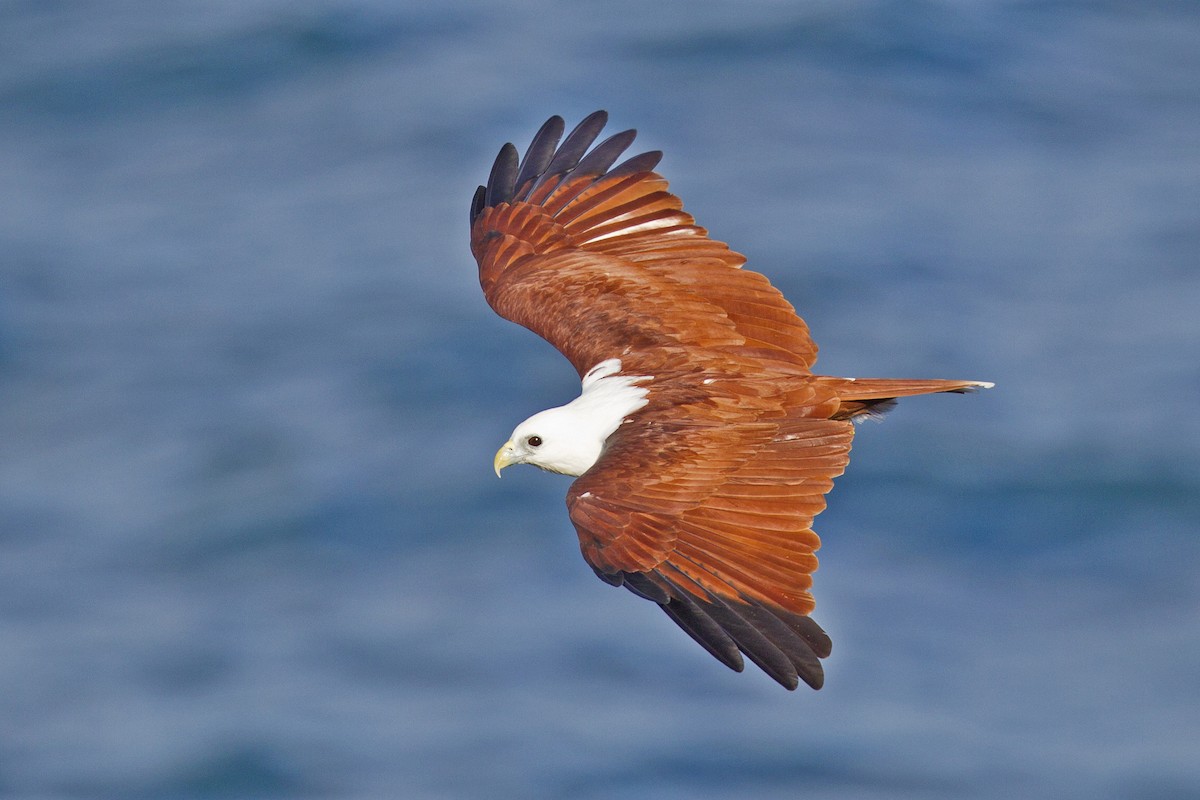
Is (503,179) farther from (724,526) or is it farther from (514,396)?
(514,396)

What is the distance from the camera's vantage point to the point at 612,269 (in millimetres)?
10633

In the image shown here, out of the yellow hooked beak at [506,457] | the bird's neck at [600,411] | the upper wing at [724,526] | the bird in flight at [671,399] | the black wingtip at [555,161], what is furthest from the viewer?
the black wingtip at [555,161]

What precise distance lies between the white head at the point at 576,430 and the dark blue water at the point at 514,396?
429 cm

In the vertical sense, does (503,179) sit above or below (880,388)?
above

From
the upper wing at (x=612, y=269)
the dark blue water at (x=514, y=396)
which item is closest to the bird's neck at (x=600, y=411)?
the upper wing at (x=612, y=269)

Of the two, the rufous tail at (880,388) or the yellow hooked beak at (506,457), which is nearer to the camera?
the rufous tail at (880,388)

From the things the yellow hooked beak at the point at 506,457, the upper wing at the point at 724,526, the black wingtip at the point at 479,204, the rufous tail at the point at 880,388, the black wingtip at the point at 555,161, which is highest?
the black wingtip at the point at 555,161

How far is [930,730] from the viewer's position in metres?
13.8

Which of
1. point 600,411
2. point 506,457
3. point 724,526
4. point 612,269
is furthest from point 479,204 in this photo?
point 724,526

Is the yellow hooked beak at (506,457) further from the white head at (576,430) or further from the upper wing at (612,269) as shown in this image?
the upper wing at (612,269)

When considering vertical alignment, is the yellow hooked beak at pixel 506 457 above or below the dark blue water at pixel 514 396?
below

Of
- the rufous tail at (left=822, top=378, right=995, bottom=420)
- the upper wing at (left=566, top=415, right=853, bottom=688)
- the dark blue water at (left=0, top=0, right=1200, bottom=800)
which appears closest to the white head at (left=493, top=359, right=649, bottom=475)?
the upper wing at (left=566, top=415, right=853, bottom=688)

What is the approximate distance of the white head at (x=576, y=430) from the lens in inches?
378

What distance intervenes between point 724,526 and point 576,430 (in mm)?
1328
